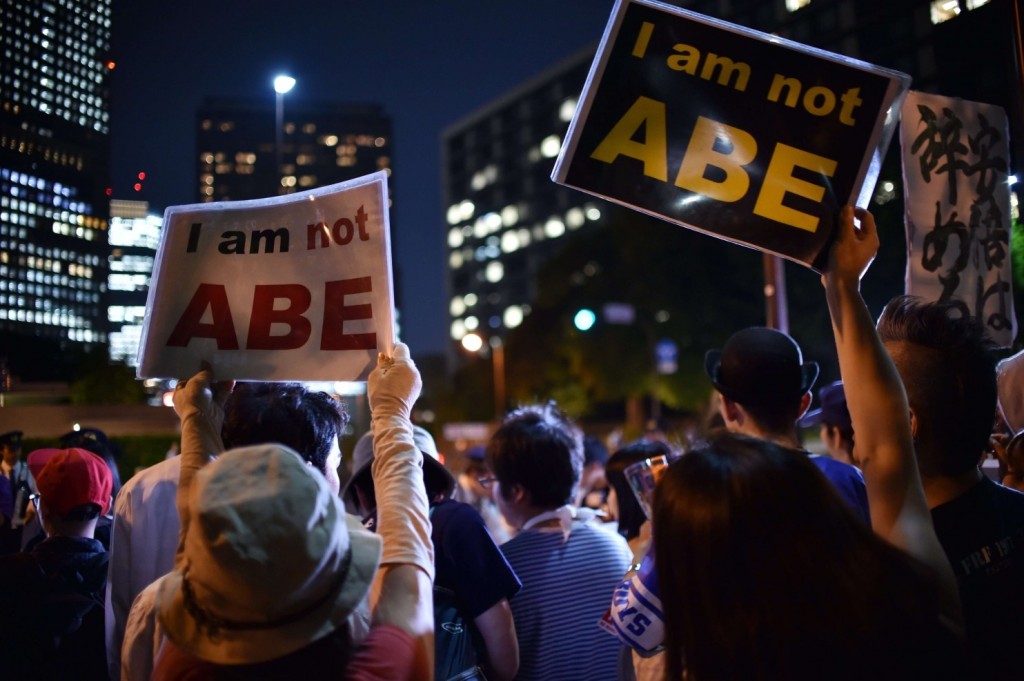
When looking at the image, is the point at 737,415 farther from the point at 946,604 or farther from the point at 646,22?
the point at 646,22

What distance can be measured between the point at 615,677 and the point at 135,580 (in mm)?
2256

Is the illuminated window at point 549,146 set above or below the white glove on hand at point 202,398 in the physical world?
above

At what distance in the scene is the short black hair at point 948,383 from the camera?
83.4 inches

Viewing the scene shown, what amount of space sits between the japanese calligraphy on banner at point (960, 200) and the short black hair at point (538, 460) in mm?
2066

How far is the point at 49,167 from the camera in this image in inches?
220

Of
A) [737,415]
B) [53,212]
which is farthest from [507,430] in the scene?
[53,212]

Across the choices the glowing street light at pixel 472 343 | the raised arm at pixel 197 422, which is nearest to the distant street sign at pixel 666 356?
the glowing street light at pixel 472 343

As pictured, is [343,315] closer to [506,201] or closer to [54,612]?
[54,612]

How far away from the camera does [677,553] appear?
1.54 m

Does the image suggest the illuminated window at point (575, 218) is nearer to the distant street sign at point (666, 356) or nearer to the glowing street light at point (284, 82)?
the distant street sign at point (666, 356)

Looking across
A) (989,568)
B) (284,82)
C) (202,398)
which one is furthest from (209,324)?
(284,82)

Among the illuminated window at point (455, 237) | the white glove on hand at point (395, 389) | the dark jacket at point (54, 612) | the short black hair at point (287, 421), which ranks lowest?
the dark jacket at point (54, 612)

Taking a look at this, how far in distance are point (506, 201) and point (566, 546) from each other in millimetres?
107013

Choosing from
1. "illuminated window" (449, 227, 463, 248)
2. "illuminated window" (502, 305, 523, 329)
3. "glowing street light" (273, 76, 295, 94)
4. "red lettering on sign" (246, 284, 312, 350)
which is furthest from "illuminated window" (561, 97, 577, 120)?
"red lettering on sign" (246, 284, 312, 350)
